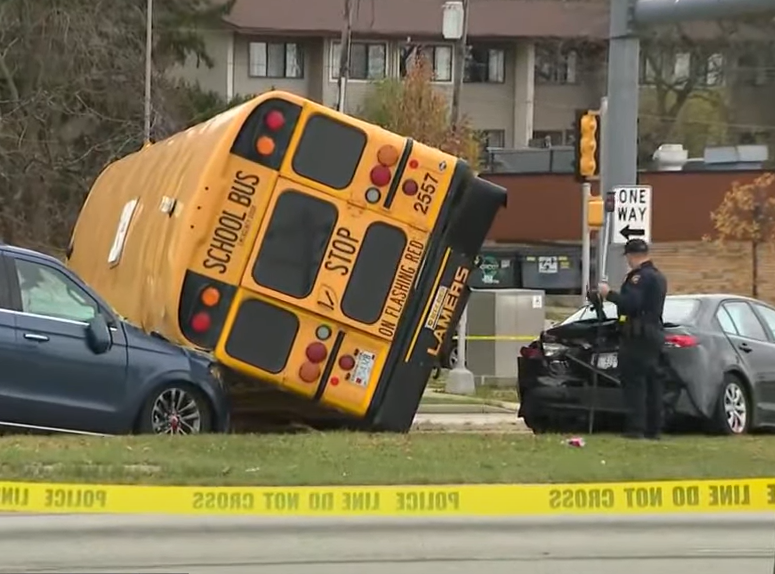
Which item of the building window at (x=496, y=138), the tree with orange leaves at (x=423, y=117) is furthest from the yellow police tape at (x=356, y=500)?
the building window at (x=496, y=138)

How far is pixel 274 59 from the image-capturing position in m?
68.1


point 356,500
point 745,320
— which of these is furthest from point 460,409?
point 356,500

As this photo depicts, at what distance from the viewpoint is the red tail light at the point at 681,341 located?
13367mm

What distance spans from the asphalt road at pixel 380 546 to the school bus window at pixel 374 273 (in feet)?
13.4

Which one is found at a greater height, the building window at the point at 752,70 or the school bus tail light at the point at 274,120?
the building window at the point at 752,70

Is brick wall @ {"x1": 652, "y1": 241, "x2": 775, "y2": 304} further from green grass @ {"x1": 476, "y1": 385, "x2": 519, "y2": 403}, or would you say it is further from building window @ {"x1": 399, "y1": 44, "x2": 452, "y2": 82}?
building window @ {"x1": 399, "y1": 44, "x2": 452, "y2": 82}

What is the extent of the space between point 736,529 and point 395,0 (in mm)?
60803

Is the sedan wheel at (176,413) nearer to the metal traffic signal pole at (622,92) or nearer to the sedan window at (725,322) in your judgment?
the sedan window at (725,322)

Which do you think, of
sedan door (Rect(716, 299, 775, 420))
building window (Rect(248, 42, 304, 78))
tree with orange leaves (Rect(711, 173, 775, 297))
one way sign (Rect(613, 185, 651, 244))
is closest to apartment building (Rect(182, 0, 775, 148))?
building window (Rect(248, 42, 304, 78))

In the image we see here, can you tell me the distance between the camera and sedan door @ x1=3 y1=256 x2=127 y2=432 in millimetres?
11445

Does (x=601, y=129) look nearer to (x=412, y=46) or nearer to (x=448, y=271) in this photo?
(x=448, y=271)

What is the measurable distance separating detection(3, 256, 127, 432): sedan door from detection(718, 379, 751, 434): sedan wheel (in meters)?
5.58

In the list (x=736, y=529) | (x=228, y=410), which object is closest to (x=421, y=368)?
(x=228, y=410)

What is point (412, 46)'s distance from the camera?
67062 millimetres
